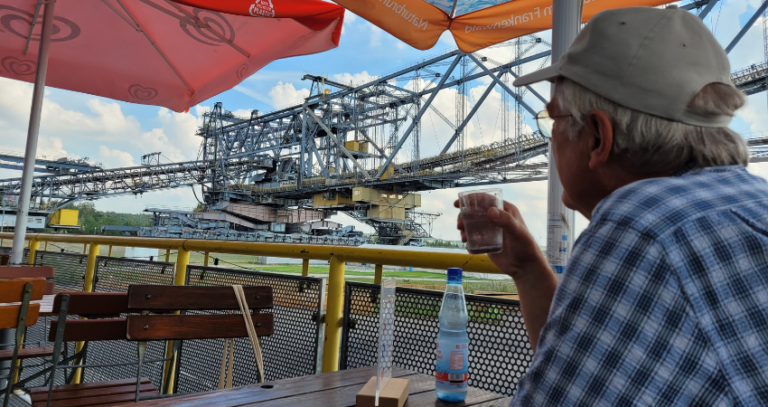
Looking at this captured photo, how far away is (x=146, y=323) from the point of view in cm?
160

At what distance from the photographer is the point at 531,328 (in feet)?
2.81

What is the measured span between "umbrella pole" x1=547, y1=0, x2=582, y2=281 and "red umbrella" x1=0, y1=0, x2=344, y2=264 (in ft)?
5.25

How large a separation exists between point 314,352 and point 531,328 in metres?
1.27

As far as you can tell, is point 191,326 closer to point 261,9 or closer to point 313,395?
point 313,395

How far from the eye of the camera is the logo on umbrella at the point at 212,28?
3.23 m

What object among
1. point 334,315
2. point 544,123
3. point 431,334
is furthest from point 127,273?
point 544,123

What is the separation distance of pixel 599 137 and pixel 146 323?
152 centimetres

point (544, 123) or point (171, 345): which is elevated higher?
point (544, 123)

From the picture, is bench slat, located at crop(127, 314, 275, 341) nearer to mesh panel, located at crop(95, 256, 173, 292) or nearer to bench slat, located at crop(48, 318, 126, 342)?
bench slat, located at crop(48, 318, 126, 342)

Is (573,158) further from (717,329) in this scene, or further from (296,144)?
(296,144)

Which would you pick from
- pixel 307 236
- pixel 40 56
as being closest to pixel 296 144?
pixel 307 236

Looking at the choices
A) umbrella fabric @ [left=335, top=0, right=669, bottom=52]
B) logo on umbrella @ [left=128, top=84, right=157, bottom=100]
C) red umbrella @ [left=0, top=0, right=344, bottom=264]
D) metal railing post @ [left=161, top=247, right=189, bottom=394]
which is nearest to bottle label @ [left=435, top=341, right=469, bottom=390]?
metal railing post @ [left=161, top=247, right=189, bottom=394]

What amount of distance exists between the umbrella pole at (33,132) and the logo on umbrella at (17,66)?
1.49ft

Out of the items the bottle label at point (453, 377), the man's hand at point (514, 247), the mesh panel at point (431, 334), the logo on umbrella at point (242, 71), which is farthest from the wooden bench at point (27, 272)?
the man's hand at point (514, 247)
